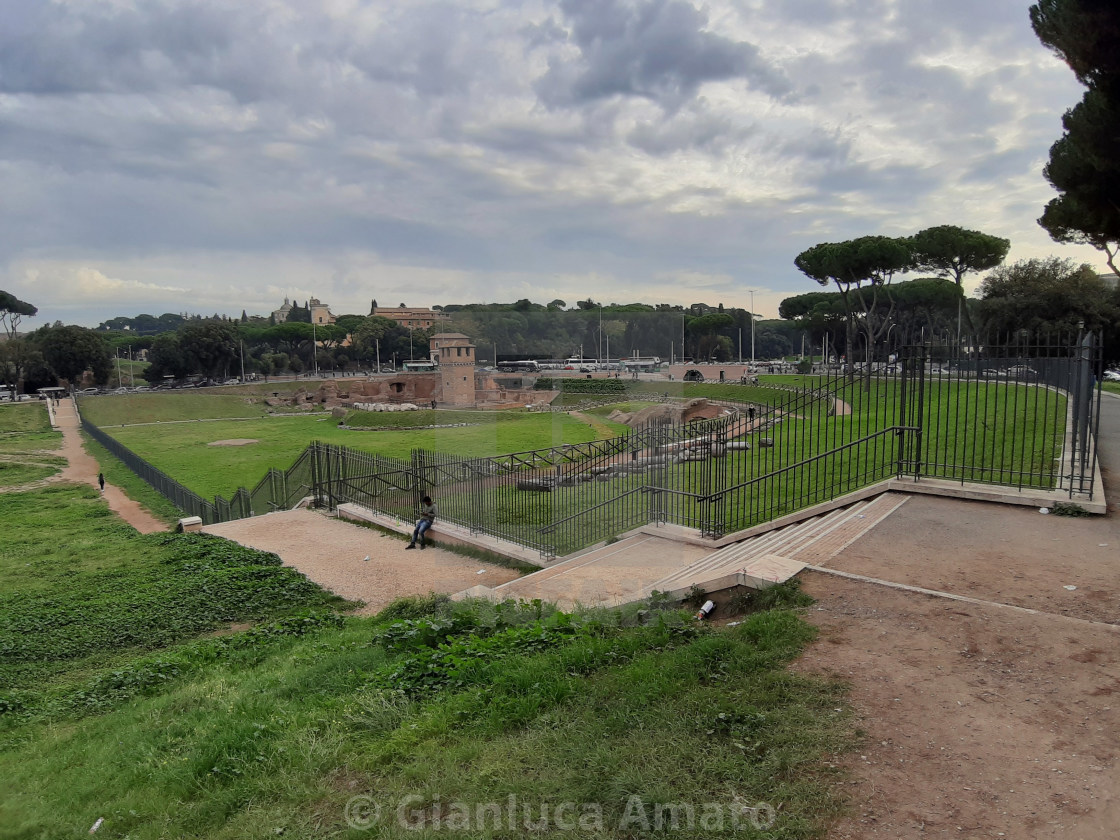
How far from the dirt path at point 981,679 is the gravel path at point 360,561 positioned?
5846mm

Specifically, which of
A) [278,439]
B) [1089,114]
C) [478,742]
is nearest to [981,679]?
[478,742]

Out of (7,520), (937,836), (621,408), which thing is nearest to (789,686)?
(937,836)

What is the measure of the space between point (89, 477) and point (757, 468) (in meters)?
29.4

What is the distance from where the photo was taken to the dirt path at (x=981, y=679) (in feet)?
10.0

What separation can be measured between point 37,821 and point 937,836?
16.4 ft

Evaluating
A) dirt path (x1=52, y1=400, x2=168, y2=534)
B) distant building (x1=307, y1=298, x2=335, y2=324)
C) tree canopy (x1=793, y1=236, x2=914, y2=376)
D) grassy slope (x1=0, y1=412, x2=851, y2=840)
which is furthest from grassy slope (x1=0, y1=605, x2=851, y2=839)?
distant building (x1=307, y1=298, x2=335, y2=324)

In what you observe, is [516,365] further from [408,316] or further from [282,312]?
[282,312]

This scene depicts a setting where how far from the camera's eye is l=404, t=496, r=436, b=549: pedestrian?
12.2 metres

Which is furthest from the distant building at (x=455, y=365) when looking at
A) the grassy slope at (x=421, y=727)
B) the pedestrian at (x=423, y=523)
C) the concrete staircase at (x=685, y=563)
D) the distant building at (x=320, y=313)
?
the distant building at (x=320, y=313)

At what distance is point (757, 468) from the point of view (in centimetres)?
1296

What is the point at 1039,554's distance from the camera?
6559 millimetres

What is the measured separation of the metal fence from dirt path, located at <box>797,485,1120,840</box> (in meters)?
1.93

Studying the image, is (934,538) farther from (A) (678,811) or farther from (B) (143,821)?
(B) (143,821)

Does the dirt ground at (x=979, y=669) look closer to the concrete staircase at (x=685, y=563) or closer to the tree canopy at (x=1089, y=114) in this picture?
the concrete staircase at (x=685, y=563)
